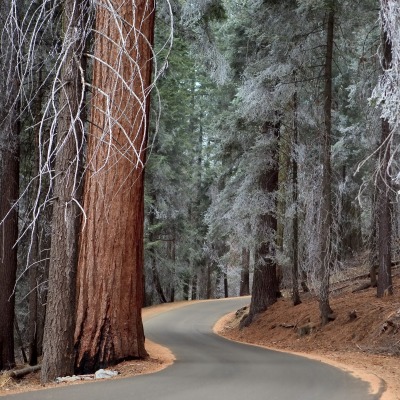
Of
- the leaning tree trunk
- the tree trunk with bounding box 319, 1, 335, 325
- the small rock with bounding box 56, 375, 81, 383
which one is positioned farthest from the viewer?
the leaning tree trunk

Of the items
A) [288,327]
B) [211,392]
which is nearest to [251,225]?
[288,327]

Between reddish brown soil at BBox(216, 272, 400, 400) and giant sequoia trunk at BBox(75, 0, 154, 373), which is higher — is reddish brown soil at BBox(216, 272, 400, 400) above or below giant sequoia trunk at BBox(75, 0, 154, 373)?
below

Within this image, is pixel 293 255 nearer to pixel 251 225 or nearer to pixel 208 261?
pixel 251 225

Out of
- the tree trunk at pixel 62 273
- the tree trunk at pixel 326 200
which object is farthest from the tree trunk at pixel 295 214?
the tree trunk at pixel 62 273

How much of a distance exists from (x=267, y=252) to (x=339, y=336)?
478cm

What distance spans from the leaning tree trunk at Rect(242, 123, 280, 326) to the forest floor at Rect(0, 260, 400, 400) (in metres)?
0.41

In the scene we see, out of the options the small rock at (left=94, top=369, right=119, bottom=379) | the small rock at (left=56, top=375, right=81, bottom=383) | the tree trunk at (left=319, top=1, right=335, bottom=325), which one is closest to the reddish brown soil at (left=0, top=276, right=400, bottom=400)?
the small rock at (left=94, top=369, right=119, bottom=379)

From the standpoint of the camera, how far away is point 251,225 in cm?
1664

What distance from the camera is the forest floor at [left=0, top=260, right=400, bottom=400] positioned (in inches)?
295

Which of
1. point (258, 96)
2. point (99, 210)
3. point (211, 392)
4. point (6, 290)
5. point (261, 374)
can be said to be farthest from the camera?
point (258, 96)

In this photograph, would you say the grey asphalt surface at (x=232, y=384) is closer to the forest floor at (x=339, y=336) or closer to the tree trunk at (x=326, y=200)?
the forest floor at (x=339, y=336)

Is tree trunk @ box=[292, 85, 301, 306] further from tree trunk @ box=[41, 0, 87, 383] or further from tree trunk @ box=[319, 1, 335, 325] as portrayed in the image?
tree trunk @ box=[41, 0, 87, 383]

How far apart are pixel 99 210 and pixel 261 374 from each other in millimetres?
3281

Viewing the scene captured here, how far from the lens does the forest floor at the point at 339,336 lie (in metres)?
7.50
